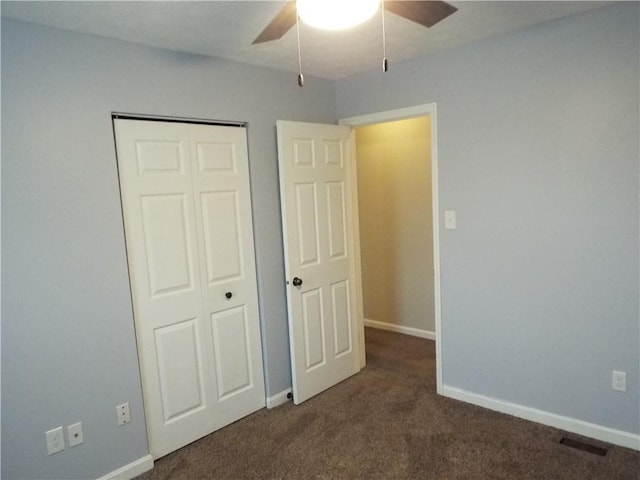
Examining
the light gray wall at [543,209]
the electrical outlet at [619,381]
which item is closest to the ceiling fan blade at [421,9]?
the light gray wall at [543,209]

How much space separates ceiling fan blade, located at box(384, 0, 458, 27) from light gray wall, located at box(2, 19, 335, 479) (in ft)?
4.23

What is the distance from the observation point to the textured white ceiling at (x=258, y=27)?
1812 mm

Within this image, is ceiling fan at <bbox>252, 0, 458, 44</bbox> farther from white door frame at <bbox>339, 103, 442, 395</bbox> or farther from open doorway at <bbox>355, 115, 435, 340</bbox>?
open doorway at <bbox>355, 115, 435, 340</bbox>

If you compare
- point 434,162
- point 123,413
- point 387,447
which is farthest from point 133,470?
point 434,162

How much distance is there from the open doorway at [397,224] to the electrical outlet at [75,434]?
9.86 ft

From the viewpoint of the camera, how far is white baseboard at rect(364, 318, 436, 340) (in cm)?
410

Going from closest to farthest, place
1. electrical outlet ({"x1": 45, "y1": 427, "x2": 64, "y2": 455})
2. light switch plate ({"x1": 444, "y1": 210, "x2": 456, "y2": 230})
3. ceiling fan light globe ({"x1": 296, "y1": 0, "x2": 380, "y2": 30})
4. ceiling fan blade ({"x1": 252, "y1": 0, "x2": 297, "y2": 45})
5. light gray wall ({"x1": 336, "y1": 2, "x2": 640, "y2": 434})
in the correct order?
ceiling fan light globe ({"x1": 296, "y1": 0, "x2": 380, "y2": 30}) < ceiling fan blade ({"x1": 252, "y1": 0, "x2": 297, "y2": 45}) < electrical outlet ({"x1": 45, "y1": 427, "x2": 64, "y2": 455}) < light gray wall ({"x1": 336, "y1": 2, "x2": 640, "y2": 434}) < light switch plate ({"x1": 444, "y1": 210, "x2": 456, "y2": 230})

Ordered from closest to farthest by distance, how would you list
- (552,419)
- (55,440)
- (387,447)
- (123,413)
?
(55,440)
(123,413)
(387,447)
(552,419)

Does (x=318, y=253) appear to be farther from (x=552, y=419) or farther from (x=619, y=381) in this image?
(x=619, y=381)

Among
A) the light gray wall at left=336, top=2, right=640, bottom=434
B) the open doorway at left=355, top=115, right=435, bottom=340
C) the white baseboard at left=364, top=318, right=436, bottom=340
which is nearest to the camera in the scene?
the light gray wall at left=336, top=2, right=640, bottom=434

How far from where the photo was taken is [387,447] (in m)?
2.39

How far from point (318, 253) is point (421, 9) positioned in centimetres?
175

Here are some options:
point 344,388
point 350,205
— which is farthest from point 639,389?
point 350,205

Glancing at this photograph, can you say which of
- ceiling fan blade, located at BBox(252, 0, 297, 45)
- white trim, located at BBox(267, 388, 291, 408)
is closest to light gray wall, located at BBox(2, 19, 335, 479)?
ceiling fan blade, located at BBox(252, 0, 297, 45)
